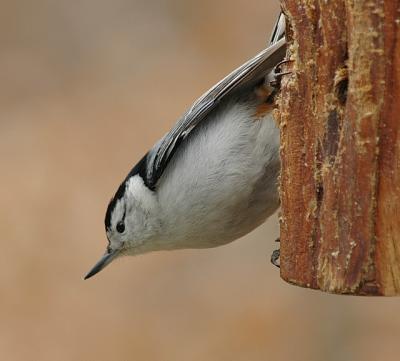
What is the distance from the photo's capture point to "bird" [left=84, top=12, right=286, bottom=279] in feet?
12.2

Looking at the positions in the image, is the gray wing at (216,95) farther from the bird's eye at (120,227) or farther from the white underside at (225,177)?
the bird's eye at (120,227)

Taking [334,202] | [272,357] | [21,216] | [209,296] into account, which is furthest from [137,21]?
[334,202]

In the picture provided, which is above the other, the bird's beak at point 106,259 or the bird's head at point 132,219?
the bird's head at point 132,219

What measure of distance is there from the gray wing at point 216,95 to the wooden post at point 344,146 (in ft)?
1.66

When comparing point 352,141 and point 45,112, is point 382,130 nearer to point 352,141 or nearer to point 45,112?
point 352,141

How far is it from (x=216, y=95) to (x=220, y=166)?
0.27 metres

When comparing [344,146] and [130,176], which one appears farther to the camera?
[130,176]

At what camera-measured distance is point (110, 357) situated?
16.8ft

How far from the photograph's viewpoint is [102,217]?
5.54 metres

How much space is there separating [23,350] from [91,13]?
7.91 feet

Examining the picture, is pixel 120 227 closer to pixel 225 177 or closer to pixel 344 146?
pixel 225 177

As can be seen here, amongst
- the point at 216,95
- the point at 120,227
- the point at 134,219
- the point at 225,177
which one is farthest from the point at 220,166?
the point at 120,227

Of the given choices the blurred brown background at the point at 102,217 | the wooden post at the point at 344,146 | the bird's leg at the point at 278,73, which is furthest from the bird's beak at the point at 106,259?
the wooden post at the point at 344,146

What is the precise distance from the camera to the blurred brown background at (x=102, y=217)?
5.17m
